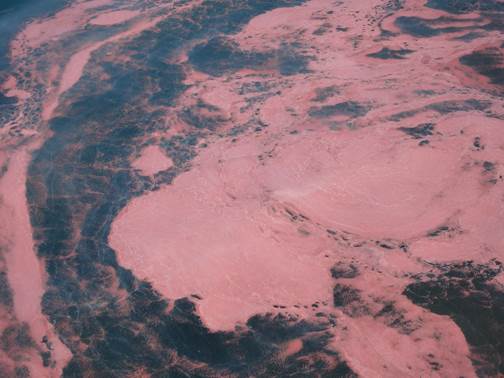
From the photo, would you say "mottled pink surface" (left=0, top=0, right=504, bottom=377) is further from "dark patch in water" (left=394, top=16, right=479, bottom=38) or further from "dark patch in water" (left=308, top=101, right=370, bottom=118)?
"dark patch in water" (left=394, top=16, right=479, bottom=38)

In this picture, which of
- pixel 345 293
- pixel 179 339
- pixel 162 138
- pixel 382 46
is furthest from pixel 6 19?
pixel 345 293

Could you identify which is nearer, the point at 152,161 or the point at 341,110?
the point at 152,161

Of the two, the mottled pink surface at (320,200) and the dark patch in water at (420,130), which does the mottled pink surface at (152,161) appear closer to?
the mottled pink surface at (320,200)

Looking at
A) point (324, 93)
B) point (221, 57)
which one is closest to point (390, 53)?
point (324, 93)

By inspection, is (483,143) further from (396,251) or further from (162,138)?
(162,138)

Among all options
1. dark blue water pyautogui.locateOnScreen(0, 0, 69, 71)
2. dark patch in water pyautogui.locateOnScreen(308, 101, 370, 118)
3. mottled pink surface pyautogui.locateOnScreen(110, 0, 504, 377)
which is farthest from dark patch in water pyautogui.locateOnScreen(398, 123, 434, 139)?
dark blue water pyautogui.locateOnScreen(0, 0, 69, 71)

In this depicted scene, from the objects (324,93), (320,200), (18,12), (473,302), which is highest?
(18,12)

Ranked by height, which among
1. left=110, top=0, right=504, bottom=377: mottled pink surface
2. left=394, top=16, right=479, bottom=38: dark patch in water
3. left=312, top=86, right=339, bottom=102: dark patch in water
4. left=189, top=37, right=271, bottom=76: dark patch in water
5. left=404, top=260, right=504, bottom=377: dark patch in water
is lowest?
left=404, top=260, right=504, bottom=377: dark patch in water

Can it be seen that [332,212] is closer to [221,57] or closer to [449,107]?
[449,107]

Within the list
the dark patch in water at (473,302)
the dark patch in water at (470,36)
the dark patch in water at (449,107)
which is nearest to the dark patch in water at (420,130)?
the dark patch in water at (449,107)
